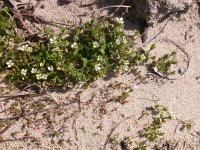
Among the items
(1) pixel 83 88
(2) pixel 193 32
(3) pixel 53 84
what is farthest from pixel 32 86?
(2) pixel 193 32

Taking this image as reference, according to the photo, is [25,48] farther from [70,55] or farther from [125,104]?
[125,104]

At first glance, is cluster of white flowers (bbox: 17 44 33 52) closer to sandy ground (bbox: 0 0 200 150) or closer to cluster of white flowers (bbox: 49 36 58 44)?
cluster of white flowers (bbox: 49 36 58 44)

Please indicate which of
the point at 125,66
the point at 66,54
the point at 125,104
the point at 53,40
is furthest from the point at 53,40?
the point at 125,104

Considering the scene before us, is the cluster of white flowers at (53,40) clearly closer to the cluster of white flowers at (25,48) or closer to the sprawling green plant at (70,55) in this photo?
the sprawling green plant at (70,55)

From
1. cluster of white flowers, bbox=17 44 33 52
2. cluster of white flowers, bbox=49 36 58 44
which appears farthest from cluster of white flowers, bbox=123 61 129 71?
cluster of white flowers, bbox=17 44 33 52

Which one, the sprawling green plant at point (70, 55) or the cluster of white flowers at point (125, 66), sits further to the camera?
the cluster of white flowers at point (125, 66)

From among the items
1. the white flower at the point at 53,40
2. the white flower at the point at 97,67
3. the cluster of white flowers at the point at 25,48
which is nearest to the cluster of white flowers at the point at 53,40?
the white flower at the point at 53,40

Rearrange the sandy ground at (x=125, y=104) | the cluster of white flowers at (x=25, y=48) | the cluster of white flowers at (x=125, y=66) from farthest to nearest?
the cluster of white flowers at (x=125, y=66) → the sandy ground at (x=125, y=104) → the cluster of white flowers at (x=25, y=48)

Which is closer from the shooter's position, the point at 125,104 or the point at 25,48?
the point at 25,48

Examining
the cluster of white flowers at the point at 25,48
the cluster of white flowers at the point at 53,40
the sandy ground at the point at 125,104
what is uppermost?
the cluster of white flowers at the point at 53,40

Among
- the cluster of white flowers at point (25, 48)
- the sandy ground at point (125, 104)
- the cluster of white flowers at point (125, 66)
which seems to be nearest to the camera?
the cluster of white flowers at point (25, 48)
